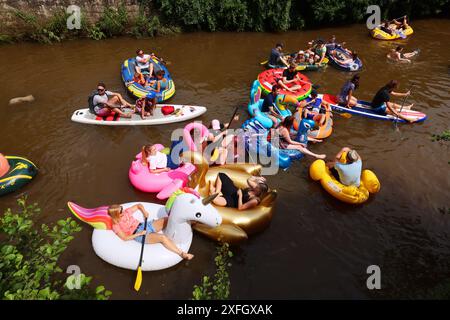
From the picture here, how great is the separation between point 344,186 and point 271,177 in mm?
1601

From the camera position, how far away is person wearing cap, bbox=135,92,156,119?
8.82 m

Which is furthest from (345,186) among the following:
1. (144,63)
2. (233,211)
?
(144,63)

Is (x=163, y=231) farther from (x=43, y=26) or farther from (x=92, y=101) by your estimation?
(x=43, y=26)

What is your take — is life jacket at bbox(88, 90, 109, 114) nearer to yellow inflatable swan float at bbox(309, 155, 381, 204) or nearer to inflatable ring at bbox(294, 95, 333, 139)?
inflatable ring at bbox(294, 95, 333, 139)

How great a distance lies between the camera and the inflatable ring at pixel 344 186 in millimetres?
6445

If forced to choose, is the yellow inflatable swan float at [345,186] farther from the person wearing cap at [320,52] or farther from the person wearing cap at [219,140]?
the person wearing cap at [320,52]

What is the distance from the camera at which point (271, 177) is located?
288 inches

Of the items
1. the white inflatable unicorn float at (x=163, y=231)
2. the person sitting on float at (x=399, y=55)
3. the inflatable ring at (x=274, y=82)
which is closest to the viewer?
the white inflatable unicorn float at (x=163, y=231)

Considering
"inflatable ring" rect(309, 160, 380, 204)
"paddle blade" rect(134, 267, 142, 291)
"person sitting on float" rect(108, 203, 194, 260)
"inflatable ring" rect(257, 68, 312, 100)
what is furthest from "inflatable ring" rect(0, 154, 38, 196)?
"inflatable ring" rect(257, 68, 312, 100)

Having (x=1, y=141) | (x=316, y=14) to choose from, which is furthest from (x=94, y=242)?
(x=316, y=14)

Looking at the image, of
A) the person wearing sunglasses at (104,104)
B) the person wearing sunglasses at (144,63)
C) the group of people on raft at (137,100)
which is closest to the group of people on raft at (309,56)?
the group of people on raft at (137,100)

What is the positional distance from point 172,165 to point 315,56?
7950 mm

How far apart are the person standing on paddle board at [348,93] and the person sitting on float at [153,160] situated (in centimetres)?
580
